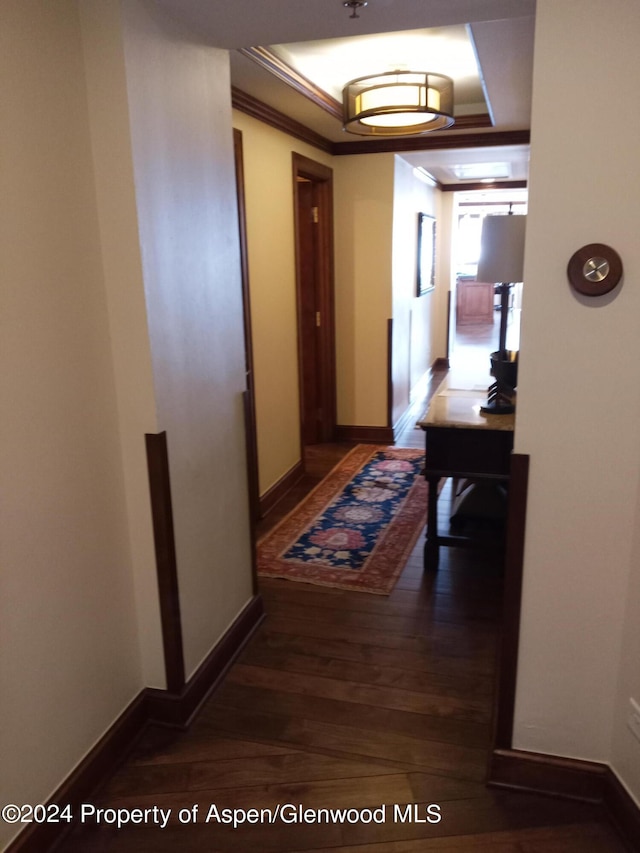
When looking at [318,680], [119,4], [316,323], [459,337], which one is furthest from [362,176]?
[459,337]

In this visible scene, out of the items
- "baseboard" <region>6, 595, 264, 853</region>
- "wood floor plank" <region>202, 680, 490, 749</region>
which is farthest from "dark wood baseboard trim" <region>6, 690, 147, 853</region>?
"wood floor plank" <region>202, 680, 490, 749</region>

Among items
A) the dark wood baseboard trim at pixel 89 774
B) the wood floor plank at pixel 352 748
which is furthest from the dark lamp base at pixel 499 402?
the dark wood baseboard trim at pixel 89 774

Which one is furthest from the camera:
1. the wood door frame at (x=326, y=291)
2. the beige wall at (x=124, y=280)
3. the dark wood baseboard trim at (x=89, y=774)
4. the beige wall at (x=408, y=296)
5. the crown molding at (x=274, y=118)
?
the beige wall at (x=408, y=296)

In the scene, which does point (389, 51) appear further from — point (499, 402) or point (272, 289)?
point (499, 402)

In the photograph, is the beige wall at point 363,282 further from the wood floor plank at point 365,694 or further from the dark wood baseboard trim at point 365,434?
the wood floor plank at point 365,694

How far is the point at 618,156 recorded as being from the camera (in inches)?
59.9

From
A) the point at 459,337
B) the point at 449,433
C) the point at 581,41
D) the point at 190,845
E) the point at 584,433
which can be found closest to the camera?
the point at 581,41

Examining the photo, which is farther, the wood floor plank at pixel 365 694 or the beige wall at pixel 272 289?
the beige wall at pixel 272 289

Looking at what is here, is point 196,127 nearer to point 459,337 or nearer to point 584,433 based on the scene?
point 584,433

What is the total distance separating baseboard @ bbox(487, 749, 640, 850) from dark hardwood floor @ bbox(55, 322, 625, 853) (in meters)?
0.03

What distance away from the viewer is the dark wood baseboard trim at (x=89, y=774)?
65.9 inches

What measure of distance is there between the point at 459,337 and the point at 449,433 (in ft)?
30.7

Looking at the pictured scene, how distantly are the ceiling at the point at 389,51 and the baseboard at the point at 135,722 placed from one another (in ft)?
7.12

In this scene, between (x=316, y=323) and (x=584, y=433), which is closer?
(x=584, y=433)
